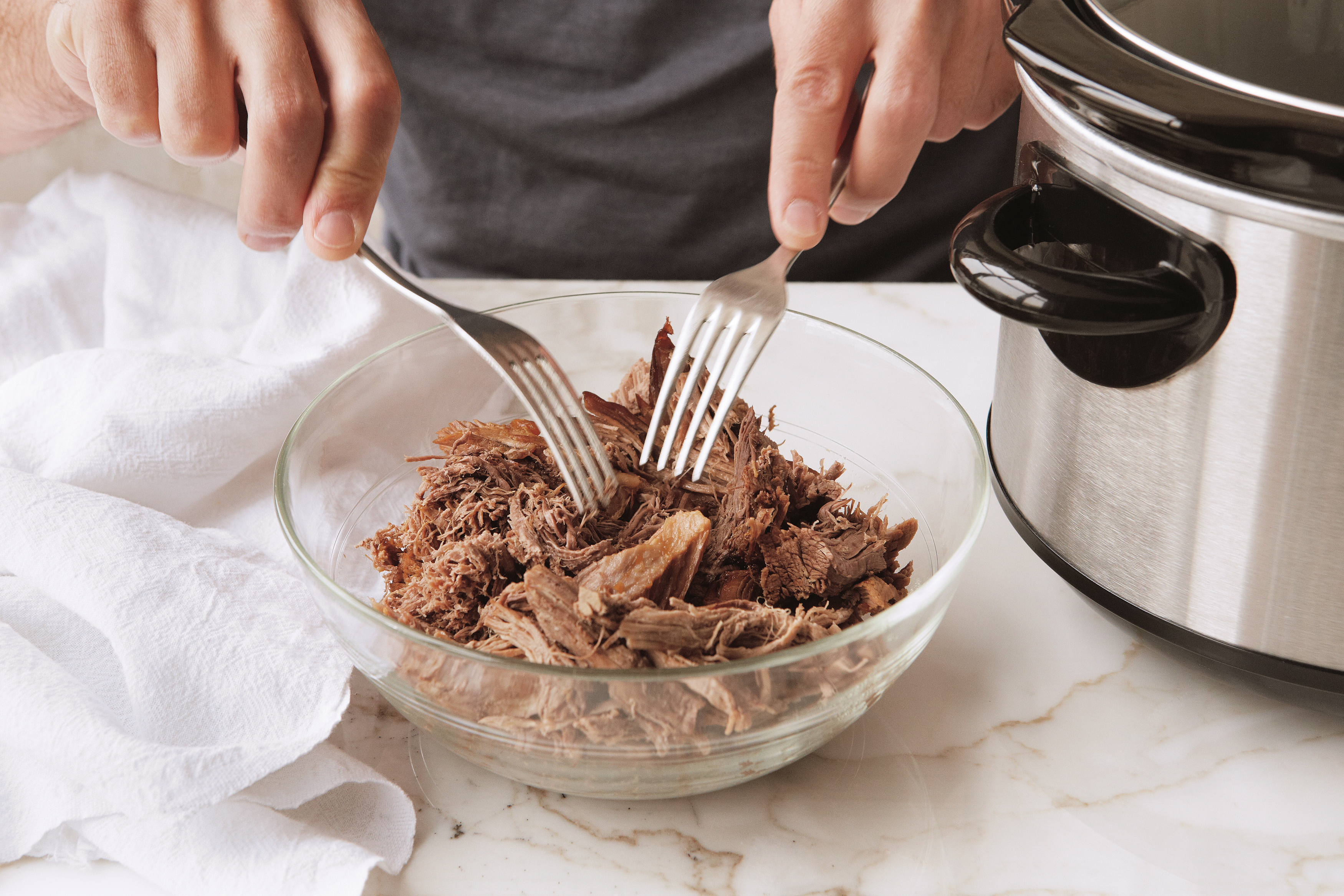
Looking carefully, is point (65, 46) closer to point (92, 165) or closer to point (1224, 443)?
point (1224, 443)

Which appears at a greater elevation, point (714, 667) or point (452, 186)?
point (714, 667)

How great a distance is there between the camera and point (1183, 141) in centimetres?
71

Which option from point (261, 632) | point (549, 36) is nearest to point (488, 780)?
point (261, 632)

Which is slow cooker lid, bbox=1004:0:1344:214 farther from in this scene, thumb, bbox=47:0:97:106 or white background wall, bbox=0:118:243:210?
white background wall, bbox=0:118:243:210

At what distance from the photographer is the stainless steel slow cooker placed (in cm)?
71

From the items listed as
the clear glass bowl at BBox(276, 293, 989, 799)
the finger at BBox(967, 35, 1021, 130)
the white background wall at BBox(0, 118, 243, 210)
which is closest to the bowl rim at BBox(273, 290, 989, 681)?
the clear glass bowl at BBox(276, 293, 989, 799)

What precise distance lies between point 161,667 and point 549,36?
1.14 metres

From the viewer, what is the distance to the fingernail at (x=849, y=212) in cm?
112

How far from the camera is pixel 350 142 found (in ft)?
3.15

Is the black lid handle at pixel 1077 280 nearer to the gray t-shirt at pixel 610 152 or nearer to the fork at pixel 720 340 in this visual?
the fork at pixel 720 340

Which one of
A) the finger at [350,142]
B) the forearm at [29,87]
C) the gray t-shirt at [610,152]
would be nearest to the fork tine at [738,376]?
the finger at [350,142]

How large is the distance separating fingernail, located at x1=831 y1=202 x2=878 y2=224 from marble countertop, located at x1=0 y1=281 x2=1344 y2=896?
42 centimetres

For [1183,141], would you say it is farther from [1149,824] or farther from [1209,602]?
[1149,824]

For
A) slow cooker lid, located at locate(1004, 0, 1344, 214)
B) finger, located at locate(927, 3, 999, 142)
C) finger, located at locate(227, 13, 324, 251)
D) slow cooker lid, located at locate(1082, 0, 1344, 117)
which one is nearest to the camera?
slow cooker lid, located at locate(1004, 0, 1344, 214)
